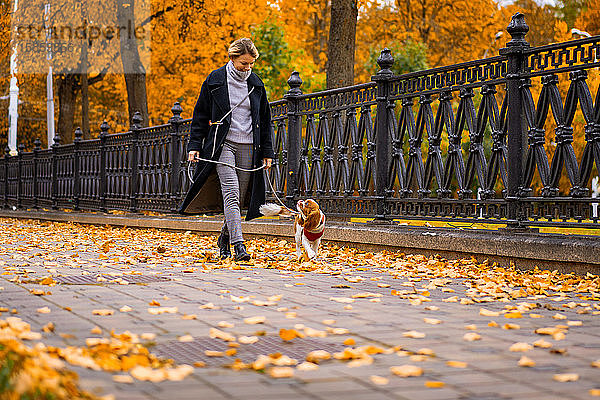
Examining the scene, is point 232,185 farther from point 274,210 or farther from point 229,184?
point 274,210

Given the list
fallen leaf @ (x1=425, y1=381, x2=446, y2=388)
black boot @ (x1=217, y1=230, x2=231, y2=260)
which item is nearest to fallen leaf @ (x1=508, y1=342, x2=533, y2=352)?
fallen leaf @ (x1=425, y1=381, x2=446, y2=388)

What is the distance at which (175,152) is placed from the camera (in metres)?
16.9

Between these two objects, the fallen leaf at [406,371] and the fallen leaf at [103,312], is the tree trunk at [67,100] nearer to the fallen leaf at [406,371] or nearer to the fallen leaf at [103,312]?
the fallen leaf at [103,312]

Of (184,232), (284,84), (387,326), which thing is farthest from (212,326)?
(284,84)

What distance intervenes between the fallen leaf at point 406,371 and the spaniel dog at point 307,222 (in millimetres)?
5438

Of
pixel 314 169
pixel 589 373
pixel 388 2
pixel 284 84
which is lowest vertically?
pixel 589 373

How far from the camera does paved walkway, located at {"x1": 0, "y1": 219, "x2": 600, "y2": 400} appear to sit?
3.78 metres

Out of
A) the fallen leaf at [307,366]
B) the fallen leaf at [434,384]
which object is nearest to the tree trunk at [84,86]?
the fallen leaf at [307,366]

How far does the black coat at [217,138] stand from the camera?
9.68m

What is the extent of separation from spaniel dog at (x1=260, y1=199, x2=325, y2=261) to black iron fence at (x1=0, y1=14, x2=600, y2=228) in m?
1.28

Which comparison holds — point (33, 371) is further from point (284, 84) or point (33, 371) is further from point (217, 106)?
point (284, 84)

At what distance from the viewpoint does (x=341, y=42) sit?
17.0 metres

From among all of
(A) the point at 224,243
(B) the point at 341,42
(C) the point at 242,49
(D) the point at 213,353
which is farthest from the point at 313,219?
(B) the point at 341,42

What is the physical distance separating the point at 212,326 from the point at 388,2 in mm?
36193
